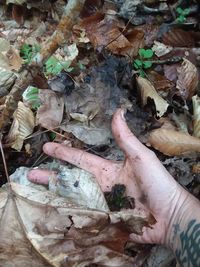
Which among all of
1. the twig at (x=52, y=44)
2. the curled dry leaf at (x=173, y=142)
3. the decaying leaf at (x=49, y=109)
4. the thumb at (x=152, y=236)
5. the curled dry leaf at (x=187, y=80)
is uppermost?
the twig at (x=52, y=44)

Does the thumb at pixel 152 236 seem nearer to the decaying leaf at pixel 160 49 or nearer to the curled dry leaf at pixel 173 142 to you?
the curled dry leaf at pixel 173 142

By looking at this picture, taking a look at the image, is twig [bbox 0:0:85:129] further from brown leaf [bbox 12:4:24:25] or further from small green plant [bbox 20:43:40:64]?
brown leaf [bbox 12:4:24:25]

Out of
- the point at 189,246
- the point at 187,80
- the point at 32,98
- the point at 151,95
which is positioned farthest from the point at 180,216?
the point at 32,98

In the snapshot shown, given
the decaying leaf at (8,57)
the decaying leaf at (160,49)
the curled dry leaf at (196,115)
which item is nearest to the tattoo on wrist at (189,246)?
the curled dry leaf at (196,115)

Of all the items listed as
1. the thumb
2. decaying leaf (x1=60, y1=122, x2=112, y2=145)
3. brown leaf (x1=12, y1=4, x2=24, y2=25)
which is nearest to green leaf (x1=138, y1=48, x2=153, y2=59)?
decaying leaf (x1=60, y1=122, x2=112, y2=145)

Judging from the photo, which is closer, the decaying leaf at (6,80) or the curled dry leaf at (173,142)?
the curled dry leaf at (173,142)

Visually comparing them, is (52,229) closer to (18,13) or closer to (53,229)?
(53,229)
